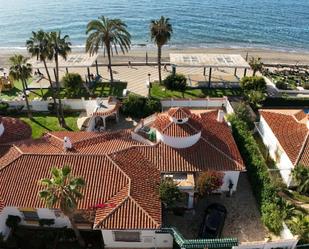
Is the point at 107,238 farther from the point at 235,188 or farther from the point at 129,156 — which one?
the point at 235,188

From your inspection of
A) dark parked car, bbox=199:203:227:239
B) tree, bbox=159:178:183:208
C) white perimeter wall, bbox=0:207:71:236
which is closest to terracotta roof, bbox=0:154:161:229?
tree, bbox=159:178:183:208

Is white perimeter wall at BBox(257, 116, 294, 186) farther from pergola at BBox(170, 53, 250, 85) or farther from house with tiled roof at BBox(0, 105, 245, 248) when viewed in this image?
pergola at BBox(170, 53, 250, 85)

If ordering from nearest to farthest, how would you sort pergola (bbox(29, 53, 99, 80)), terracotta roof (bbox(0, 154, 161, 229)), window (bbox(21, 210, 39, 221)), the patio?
terracotta roof (bbox(0, 154, 161, 229)), window (bbox(21, 210, 39, 221)), the patio, pergola (bbox(29, 53, 99, 80))

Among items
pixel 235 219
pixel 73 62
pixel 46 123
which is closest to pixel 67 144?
pixel 46 123

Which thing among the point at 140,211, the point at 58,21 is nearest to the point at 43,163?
the point at 140,211

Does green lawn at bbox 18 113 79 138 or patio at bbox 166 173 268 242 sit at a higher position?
green lawn at bbox 18 113 79 138

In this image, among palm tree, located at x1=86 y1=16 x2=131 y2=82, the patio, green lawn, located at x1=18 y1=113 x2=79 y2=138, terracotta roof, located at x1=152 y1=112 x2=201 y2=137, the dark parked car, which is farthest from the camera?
palm tree, located at x1=86 y1=16 x2=131 y2=82

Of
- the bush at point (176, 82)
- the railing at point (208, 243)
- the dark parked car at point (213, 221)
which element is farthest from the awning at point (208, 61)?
the railing at point (208, 243)
